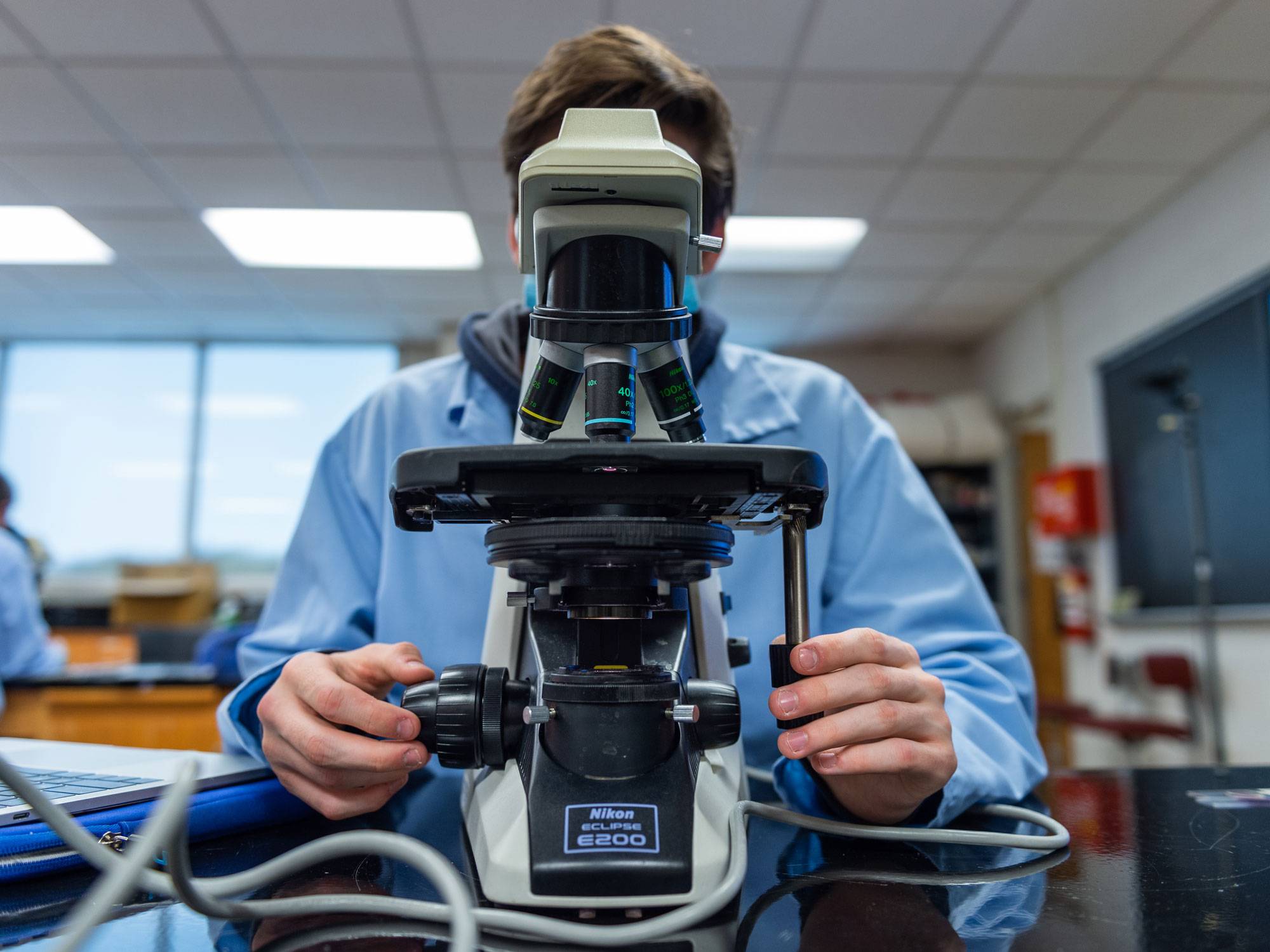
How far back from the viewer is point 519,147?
2.75ft

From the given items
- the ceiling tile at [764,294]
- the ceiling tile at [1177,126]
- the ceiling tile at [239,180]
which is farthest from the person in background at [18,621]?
the ceiling tile at [1177,126]

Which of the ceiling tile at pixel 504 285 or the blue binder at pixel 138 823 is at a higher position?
the ceiling tile at pixel 504 285

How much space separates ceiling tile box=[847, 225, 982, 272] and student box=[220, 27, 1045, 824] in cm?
310

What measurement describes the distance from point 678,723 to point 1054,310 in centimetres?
474

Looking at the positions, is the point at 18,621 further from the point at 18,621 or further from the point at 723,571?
the point at 723,571

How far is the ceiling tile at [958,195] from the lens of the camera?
3293 millimetres

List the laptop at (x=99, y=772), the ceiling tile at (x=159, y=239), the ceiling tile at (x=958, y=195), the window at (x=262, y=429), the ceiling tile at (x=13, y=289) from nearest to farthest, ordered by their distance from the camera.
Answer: the laptop at (x=99, y=772)
the ceiling tile at (x=13, y=289)
the ceiling tile at (x=958, y=195)
the ceiling tile at (x=159, y=239)
the window at (x=262, y=429)

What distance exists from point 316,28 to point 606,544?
8.44 feet

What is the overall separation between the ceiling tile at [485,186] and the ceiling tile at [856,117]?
1057mm

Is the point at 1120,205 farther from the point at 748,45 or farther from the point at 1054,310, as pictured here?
the point at 748,45

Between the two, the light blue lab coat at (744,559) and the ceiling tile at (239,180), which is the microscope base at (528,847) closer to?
the light blue lab coat at (744,559)

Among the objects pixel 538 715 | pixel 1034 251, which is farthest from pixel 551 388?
pixel 1034 251

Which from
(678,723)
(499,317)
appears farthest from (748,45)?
(678,723)

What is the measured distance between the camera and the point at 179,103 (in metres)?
2.79
